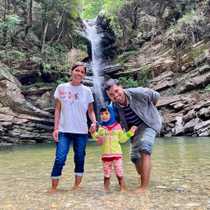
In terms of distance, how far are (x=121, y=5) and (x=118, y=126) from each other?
84.2 feet

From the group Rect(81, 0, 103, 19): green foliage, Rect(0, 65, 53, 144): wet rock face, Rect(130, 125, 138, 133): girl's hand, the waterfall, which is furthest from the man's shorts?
Rect(81, 0, 103, 19): green foliage

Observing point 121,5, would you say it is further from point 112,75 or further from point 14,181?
point 14,181

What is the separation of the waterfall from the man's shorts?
1823cm

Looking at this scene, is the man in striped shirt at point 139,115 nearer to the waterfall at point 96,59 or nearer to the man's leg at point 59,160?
the man's leg at point 59,160

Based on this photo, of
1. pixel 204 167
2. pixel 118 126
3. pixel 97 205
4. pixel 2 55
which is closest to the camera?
pixel 97 205

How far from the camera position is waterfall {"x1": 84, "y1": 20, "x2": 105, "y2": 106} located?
24.6 m

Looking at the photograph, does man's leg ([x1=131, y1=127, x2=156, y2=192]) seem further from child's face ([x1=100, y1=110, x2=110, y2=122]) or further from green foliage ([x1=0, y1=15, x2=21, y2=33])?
green foliage ([x1=0, y1=15, x2=21, y2=33])

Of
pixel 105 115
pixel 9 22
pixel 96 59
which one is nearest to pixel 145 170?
pixel 105 115

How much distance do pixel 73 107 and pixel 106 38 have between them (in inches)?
1022

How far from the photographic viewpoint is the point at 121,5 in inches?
1175

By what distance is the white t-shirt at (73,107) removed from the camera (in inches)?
218

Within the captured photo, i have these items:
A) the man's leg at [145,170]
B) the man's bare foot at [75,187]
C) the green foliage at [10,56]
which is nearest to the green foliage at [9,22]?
the green foliage at [10,56]

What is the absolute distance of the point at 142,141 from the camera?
5.26 metres

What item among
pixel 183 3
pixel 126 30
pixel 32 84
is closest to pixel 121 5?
pixel 126 30
